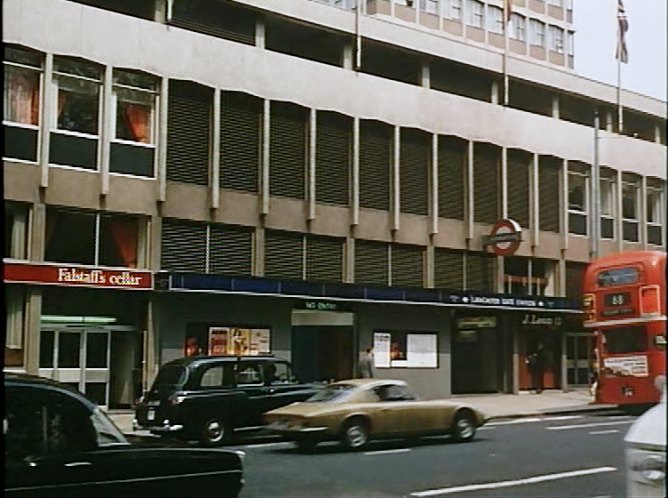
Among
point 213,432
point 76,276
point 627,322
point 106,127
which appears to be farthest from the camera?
point 213,432

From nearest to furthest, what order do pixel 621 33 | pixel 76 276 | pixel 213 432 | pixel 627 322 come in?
pixel 627 322, pixel 621 33, pixel 76 276, pixel 213 432

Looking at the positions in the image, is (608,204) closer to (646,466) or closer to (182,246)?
(646,466)

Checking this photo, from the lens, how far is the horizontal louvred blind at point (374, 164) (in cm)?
297

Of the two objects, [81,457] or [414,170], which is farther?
[414,170]

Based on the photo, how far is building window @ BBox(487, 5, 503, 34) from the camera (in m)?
2.72

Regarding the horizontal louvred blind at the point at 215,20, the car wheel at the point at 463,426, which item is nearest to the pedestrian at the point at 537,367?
the car wheel at the point at 463,426

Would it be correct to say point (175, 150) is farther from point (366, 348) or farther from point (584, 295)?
point (584, 295)

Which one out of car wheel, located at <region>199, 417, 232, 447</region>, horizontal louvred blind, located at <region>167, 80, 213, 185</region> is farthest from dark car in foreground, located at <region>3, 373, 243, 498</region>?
horizontal louvred blind, located at <region>167, 80, 213, 185</region>

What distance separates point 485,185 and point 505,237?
0.16 m

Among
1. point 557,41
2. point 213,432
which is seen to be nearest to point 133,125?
point 213,432

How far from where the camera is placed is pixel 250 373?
2773 mm

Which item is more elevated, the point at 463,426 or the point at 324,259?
the point at 324,259

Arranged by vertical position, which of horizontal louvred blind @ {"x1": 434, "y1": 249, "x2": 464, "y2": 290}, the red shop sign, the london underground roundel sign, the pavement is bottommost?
the pavement

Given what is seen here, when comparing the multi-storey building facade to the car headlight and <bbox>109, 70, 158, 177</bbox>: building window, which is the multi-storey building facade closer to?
<bbox>109, 70, 158, 177</bbox>: building window
